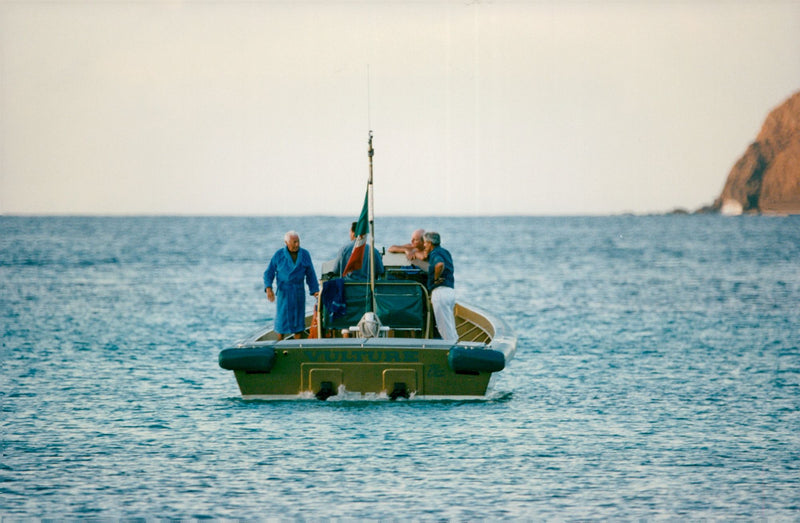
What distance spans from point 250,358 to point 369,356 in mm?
Result: 1338

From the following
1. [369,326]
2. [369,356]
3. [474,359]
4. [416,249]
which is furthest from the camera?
[416,249]

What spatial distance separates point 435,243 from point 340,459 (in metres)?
4.03

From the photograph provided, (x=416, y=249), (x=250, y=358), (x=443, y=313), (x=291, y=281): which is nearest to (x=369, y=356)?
(x=250, y=358)

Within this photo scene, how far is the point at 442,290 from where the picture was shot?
15766 millimetres

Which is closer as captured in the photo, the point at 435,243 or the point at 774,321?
the point at 435,243

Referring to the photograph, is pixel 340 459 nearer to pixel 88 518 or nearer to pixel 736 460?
pixel 88 518

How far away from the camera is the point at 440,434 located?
14.0 metres

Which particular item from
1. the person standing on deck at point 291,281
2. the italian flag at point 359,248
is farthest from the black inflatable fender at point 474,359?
the person standing on deck at point 291,281

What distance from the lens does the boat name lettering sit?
14.5 m

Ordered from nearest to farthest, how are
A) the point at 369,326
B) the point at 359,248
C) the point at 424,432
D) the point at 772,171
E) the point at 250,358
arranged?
the point at 424,432 < the point at 250,358 < the point at 369,326 < the point at 359,248 < the point at 772,171

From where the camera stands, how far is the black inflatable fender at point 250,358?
47.9 ft

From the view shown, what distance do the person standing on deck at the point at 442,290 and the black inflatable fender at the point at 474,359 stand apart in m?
1.22

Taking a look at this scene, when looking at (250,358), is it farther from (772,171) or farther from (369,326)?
(772,171)

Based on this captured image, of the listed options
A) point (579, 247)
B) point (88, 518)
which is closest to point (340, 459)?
point (88, 518)
